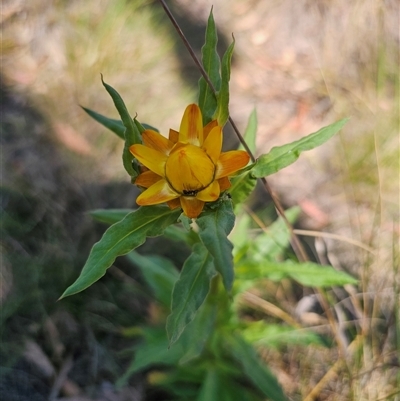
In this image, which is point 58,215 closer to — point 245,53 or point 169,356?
point 169,356

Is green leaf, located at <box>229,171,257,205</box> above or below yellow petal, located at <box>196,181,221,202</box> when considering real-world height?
above

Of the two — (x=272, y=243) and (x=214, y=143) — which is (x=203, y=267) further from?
(x=272, y=243)

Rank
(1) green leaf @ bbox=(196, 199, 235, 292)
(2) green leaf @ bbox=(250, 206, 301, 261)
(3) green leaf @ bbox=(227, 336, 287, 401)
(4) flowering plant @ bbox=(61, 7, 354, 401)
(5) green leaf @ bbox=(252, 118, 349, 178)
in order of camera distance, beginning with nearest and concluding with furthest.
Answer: (1) green leaf @ bbox=(196, 199, 235, 292) < (4) flowering plant @ bbox=(61, 7, 354, 401) < (5) green leaf @ bbox=(252, 118, 349, 178) < (3) green leaf @ bbox=(227, 336, 287, 401) < (2) green leaf @ bbox=(250, 206, 301, 261)

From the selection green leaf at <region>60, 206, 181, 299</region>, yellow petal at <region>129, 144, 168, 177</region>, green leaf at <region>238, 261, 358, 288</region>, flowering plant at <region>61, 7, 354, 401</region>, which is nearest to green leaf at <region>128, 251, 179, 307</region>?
green leaf at <region>238, 261, 358, 288</region>

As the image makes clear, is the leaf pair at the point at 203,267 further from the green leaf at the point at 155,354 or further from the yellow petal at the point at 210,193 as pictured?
the green leaf at the point at 155,354

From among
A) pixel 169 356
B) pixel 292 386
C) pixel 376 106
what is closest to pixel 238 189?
pixel 169 356

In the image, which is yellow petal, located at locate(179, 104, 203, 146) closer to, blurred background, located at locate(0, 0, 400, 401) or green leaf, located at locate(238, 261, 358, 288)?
green leaf, located at locate(238, 261, 358, 288)
